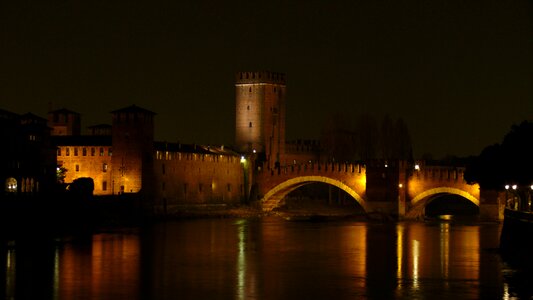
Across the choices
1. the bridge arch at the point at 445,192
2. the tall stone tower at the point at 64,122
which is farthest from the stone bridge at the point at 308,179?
the tall stone tower at the point at 64,122

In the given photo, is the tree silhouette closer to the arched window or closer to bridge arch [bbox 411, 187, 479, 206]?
bridge arch [bbox 411, 187, 479, 206]

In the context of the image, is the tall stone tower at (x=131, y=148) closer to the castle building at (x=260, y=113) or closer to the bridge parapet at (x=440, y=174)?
the bridge parapet at (x=440, y=174)

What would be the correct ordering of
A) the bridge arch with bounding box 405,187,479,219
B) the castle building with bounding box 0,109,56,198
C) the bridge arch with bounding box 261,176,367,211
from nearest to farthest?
the castle building with bounding box 0,109,56,198, the bridge arch with bounding box 405,187,479,219, the bridge arch with bounding box 261,176,367,211

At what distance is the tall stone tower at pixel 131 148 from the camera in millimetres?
63188

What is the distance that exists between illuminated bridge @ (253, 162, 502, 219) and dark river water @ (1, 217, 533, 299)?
11.5m

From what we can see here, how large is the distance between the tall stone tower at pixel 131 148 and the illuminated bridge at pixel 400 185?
12540 mm

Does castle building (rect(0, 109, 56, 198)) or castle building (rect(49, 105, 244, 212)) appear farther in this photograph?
castle building (rect(49, 105, 244, 212))

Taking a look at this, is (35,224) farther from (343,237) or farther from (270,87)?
(270,87)

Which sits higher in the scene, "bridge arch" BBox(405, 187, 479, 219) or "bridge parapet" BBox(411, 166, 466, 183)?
"bridge parapet" BBox(411, 166, 466, 183)

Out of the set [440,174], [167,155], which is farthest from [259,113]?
[440,174]

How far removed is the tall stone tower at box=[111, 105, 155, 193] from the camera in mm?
63188

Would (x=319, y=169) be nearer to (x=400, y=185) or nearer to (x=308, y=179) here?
(x=308, y=179)

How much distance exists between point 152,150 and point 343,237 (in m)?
17.0

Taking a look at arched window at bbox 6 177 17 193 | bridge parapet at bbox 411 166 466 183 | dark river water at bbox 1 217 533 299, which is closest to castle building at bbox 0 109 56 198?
arched window at bbox 6 177 17 193
